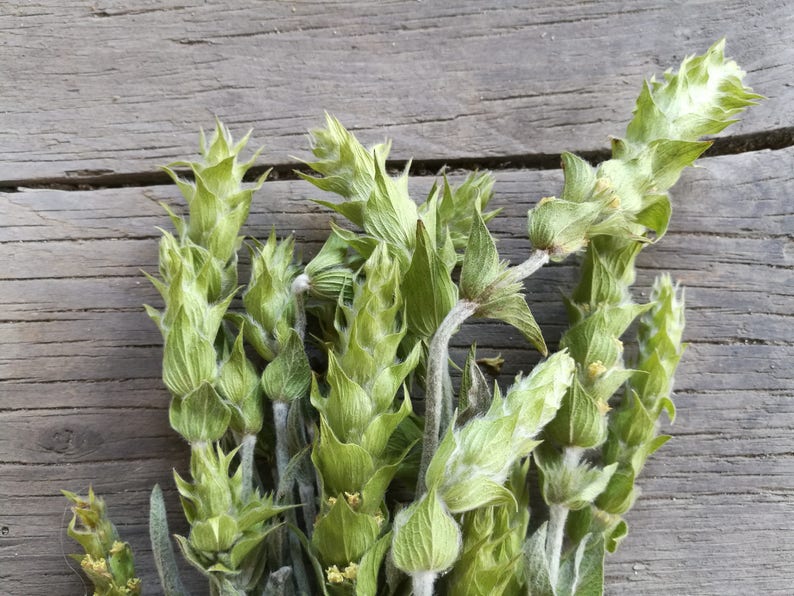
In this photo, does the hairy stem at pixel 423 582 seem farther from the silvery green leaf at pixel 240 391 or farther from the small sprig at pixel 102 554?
the small sprig at pixel 102 554

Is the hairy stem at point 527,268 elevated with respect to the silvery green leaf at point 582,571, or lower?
elevated

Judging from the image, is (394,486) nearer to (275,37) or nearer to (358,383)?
(358,383)

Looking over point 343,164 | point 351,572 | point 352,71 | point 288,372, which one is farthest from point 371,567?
point 352,71

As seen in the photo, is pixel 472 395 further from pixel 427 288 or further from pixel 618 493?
pixel 618 493

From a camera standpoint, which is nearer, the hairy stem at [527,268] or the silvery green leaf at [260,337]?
the hairy stem at [527,268]

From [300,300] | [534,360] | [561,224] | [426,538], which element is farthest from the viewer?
[534,360]

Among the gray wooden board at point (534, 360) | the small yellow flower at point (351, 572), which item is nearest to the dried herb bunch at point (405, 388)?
the small yellow flower at point (351, 572)

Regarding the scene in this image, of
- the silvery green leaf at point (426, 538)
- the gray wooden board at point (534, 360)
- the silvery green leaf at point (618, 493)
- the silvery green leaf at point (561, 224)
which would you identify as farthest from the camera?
the gray wooden board at point (534, 360)

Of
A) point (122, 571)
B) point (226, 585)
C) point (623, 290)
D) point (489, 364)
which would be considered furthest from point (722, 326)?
point (122, 571)
